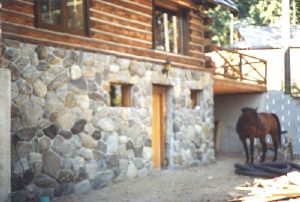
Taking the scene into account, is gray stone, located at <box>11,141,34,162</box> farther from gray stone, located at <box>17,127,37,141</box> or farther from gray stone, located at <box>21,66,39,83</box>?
gray stone, located at <box>21,66,39,83</box>

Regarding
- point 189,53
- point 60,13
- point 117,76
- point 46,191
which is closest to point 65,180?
point 46,191

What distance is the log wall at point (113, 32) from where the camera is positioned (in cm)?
855

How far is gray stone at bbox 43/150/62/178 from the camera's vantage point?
876cm

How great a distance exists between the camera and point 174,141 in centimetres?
1255

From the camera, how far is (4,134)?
7.16 m

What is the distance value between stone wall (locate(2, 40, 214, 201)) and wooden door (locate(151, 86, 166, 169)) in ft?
0.63

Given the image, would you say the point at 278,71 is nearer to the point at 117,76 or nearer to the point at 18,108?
the point at 117,76

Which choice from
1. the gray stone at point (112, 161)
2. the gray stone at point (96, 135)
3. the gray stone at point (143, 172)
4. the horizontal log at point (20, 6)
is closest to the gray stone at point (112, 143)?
the gray stone at point (112, 161)

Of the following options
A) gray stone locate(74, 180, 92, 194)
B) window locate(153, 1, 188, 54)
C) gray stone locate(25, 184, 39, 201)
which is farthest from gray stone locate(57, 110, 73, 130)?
window locate(153, 1, 188, 54)

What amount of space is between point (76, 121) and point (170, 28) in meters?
5.01

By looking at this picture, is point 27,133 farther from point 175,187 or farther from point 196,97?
point 196,97

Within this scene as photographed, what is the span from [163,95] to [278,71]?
10.1 metres

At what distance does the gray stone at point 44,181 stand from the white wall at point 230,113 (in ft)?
34.3

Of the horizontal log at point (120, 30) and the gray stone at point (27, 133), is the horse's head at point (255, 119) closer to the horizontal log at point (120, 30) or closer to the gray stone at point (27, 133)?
the horizontal log at point (120, 30)
